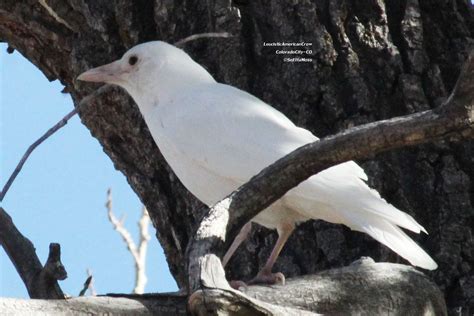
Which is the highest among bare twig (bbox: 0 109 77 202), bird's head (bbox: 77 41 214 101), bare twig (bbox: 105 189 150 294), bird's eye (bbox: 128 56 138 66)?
bird's eye (bbox: 128 56 138 66)

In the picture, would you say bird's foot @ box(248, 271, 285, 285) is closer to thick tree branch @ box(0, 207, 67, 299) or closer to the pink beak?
thick tree branch @ box(0, 207, 67, 299)

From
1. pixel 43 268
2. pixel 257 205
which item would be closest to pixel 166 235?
pixel 43 268

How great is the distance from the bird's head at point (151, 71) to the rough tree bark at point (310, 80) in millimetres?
147

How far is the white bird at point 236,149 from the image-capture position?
16.1ft

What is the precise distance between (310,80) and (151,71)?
893mm

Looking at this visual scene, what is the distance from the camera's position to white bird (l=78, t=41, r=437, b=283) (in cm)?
490

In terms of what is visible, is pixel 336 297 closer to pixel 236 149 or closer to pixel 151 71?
pixel 236 149

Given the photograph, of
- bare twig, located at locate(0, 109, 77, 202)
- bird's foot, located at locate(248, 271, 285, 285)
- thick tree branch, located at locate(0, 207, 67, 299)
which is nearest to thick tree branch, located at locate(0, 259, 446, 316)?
thick tree branch, located at locate(0, 207, 67, 299)

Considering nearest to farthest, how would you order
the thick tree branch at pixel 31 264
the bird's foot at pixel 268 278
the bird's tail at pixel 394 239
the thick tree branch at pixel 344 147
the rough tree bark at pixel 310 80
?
the thick tree branch at pixel 344 147, the thick tree branch at pixel 31 264, the bird's tail at pixel 394 239, the bird's foot at pixel 268 278, the rough tree bark at pixel 310 80

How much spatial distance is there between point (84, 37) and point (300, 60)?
1111 millimetres

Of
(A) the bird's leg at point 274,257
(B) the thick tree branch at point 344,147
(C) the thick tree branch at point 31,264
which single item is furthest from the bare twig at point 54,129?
(B) the thick tree branch at point 344,147

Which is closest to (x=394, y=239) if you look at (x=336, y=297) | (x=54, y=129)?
(x=336, y=297)

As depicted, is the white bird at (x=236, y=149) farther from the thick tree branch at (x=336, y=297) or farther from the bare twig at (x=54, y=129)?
the thick tree branch at (x=336, y=297)

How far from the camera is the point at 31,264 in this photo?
4.15 meters
